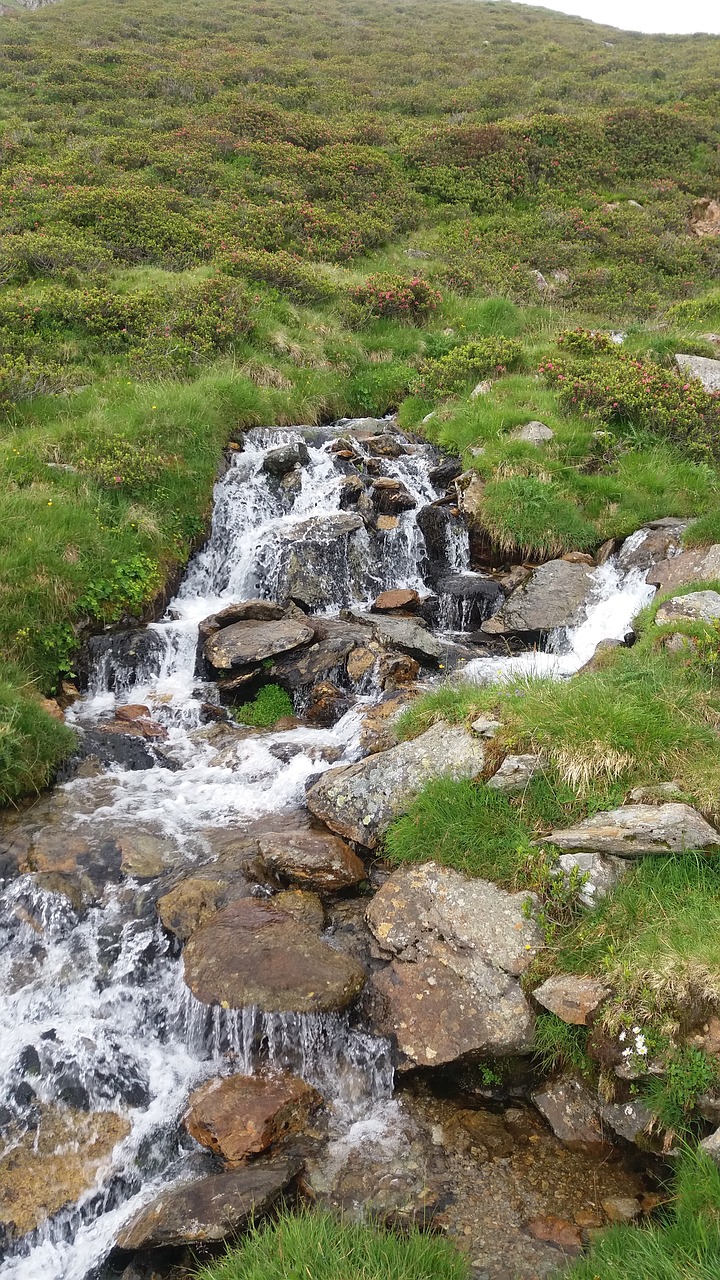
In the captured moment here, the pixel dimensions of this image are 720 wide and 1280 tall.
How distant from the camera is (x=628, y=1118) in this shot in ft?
14.9

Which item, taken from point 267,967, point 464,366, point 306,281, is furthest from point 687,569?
point 306,281

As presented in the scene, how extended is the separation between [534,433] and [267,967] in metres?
11.5

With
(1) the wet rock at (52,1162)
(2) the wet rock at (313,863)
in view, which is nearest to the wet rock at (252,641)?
(2) the wet rock at (313,863)

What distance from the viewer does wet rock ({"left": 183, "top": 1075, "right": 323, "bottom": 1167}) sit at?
486 cm

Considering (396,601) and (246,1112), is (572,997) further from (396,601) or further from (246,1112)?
(396,601)

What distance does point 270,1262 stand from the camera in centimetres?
362

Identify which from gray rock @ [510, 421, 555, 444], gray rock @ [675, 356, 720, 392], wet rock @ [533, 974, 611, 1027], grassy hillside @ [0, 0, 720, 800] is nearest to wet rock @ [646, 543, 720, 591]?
grassy hillside @ [0, 0, 720, 800]

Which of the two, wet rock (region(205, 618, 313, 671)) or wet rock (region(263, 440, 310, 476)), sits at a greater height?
wet rock (region(263, 440, 310, 476))

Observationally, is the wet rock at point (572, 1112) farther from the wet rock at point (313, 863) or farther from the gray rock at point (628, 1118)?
the wet rock at point (313, 863)

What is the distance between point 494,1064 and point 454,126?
33853 millimetres

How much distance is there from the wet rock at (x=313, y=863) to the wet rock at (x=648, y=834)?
6.80 feet

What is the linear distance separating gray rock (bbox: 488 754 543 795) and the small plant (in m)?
4.06

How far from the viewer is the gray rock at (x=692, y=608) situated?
8.44 meters

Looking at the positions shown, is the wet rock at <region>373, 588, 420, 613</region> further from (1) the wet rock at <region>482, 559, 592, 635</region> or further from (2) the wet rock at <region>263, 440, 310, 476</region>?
(2) the wet rock at <region>263, 440, 310, 476</region>
